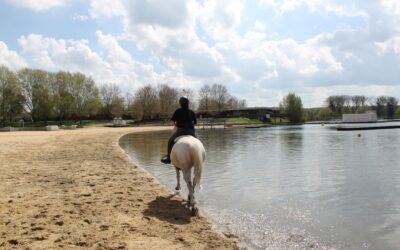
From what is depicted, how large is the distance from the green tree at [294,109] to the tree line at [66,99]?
41.8m

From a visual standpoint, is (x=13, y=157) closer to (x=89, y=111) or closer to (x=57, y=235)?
(x=57, y=235)

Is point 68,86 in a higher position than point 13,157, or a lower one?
higher

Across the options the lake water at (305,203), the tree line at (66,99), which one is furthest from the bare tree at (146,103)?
the lake water at (305,203)

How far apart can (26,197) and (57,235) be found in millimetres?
4092

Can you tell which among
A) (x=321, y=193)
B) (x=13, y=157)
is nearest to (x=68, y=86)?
(x=13, y=157)

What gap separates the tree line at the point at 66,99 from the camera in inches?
3497

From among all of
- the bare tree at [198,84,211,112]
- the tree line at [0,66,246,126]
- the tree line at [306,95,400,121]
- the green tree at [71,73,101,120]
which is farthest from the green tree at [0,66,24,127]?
the tree line at [306,95,400,121]

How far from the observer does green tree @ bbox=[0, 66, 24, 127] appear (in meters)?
87.2

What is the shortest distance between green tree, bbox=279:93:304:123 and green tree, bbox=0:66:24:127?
88313mm

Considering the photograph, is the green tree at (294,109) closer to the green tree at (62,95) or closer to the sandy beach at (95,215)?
the green tree at (62,95)

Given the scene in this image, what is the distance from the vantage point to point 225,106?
146000 millimetres

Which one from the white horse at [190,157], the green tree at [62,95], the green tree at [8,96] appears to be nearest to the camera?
the white horse at [190,157]

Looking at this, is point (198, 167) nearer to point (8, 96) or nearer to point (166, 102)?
point (8, 96)

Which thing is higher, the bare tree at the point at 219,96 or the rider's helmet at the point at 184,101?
the bare tree at the point at 219,96
